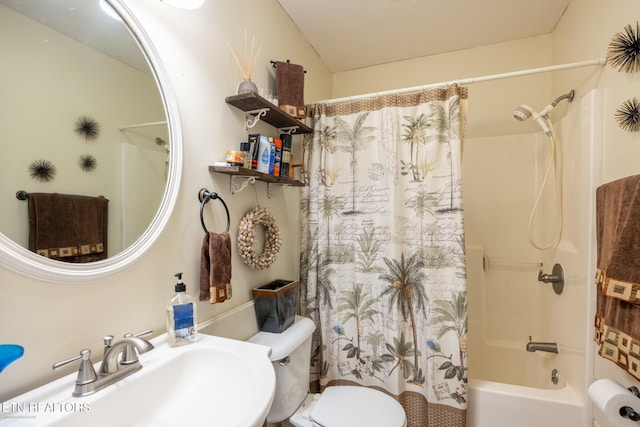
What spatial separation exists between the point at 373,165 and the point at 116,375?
1.38m

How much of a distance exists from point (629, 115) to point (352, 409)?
1617 mm

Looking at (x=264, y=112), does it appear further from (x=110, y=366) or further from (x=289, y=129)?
(x=110, y=366)

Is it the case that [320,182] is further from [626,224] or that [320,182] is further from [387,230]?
[626,224]

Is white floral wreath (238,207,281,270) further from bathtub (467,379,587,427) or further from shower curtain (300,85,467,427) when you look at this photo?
bathtub (467,379,587,427)

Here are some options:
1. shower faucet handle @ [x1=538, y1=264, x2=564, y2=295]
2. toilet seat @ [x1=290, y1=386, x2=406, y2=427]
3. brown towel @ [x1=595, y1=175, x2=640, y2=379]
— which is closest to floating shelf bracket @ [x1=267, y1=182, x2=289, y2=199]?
toilet seat @ [x1=290, y1=386, x2=406, y2=427]

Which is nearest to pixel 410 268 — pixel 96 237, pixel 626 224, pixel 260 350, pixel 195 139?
pixel 626 224

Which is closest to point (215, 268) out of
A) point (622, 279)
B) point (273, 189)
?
point (273, 189)

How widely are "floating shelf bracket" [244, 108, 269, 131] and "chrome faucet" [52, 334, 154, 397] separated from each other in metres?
0.98

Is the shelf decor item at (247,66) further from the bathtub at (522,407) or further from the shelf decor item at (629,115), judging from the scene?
the bathtub at (522,407)

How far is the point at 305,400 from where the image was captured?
1366 mm

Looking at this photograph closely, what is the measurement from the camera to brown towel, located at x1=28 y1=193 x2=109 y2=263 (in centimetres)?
65

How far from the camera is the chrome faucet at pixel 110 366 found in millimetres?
628

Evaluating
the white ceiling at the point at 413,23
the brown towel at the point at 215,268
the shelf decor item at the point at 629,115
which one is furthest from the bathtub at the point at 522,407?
the white ceiling at the point at 413,23

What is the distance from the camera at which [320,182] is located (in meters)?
1.69
